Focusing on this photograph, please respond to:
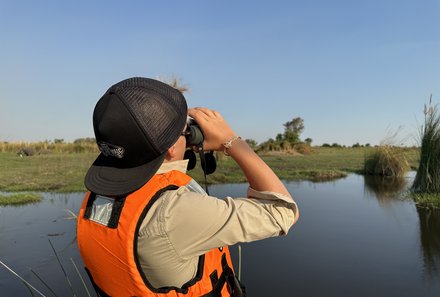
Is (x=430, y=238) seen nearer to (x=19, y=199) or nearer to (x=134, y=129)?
(x=134, y=129)

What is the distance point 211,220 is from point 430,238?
456cm

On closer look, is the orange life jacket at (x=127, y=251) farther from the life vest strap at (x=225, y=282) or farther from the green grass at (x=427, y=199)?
the green grass at (x=427, y=199)

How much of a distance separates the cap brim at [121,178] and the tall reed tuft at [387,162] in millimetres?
11284

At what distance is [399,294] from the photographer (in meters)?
3.19

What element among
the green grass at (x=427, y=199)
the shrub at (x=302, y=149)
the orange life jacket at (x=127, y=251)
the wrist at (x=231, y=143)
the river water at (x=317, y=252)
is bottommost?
the river water at (x=317, y=252)

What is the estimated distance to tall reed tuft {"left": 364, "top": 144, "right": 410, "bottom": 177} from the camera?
11023mm

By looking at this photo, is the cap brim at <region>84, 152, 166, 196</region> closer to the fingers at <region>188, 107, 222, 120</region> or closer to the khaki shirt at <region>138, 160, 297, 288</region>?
the khaki shirt at <region>138, 160, 297, 288</region>

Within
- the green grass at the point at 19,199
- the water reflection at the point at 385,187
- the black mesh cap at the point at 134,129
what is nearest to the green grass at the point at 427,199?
the water reflection at the point at 385,187

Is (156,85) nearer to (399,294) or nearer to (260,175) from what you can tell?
(260,175)

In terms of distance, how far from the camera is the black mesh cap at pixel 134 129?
1.15 metres

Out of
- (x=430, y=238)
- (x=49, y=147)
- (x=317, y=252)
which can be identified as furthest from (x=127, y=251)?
(x=49, y=147)

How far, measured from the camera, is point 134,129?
1.15 m

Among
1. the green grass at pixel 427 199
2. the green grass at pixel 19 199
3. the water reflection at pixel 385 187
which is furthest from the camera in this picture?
the water reflection at pixel 385 187

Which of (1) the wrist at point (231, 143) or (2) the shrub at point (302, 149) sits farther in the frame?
(2) the shrub at point (302, 149)
